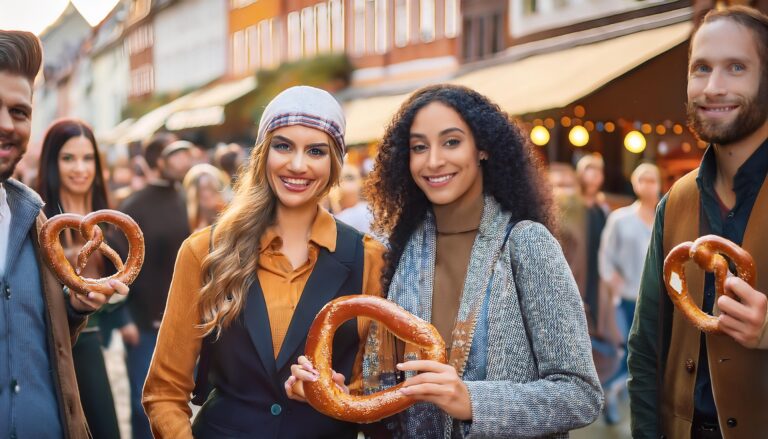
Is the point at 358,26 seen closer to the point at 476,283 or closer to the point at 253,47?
→ the point at 253,47

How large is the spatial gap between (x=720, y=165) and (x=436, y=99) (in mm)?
980

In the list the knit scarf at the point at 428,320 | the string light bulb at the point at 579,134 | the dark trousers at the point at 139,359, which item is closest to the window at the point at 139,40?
the string light bulb at the point at 579,134

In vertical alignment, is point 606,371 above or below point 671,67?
below

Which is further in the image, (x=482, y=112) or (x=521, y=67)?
(x=521, y=67)

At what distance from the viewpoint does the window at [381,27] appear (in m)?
25.0

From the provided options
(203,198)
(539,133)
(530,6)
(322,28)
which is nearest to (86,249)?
(203,198)

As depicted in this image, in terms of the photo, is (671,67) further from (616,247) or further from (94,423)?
(94,423)

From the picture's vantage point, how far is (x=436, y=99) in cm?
304

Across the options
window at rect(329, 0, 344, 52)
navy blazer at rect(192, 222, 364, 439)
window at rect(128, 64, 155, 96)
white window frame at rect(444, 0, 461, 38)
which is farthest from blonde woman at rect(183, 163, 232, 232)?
window at rect(128, 64, 155, 96)

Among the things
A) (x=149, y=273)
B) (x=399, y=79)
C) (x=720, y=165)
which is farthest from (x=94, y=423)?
(x=399, y=79)

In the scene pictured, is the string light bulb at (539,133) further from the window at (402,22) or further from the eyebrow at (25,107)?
the window at (402,22)

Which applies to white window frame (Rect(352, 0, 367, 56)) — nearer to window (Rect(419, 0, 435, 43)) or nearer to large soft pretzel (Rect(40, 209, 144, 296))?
window (Rect(419, 0, 435, 43))

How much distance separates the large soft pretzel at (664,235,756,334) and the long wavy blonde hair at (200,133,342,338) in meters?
1.16

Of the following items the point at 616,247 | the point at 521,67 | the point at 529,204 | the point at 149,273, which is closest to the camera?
the point at 529,204
